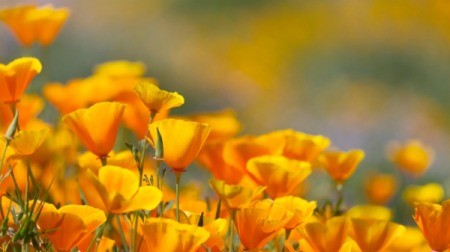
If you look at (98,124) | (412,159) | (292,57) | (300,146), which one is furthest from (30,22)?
(292,57)

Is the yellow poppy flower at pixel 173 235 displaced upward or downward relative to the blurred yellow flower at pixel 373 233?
upward

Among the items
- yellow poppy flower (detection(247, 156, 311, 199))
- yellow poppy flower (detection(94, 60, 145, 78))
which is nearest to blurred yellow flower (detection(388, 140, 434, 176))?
yellow poppy flower (detection(94, 60, 145, 78))

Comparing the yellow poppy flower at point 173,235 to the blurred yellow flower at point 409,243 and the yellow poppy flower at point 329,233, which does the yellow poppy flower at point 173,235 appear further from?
the blurred yellow flower at point 409,243

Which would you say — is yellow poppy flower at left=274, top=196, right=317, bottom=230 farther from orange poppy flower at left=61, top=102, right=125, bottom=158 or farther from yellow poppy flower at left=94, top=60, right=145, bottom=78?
yellow poppy flower at left=94, top=60, right=145, bottom=78

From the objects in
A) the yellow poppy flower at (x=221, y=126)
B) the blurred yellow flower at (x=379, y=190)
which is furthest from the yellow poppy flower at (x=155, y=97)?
the blurred yellow flower at (x=379, y=190)

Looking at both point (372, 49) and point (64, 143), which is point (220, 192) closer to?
point (64, 143)

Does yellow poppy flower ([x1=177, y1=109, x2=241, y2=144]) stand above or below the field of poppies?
below
